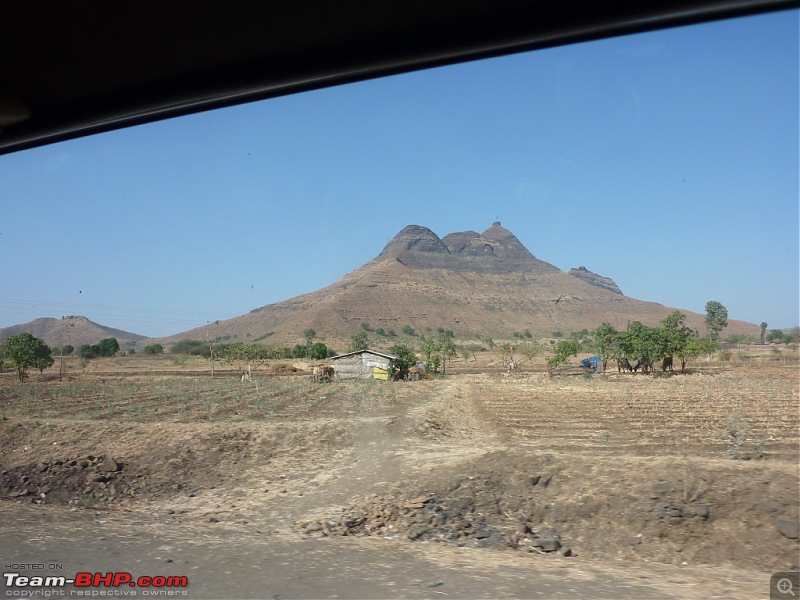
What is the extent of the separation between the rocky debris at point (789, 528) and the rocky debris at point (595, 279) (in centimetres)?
13043

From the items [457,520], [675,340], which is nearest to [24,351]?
[457,520]

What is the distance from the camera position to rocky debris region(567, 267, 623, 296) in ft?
448

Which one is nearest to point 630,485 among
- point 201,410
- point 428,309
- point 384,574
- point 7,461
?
point 384,574

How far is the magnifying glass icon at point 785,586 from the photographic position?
16.5 ft

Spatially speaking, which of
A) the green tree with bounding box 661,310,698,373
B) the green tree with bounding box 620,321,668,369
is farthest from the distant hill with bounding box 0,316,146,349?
the green tree with bounding box 661,310,698,373

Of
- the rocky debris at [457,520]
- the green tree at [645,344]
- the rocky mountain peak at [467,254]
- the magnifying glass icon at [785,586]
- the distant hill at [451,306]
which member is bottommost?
the rocky debris at [457,520]

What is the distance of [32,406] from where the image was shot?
23.1 m

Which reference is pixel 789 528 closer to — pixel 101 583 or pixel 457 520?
pixel 457 520

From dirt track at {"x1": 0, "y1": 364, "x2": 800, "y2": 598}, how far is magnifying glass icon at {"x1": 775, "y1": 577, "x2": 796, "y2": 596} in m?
0.13

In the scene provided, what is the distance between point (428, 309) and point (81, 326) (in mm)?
66007

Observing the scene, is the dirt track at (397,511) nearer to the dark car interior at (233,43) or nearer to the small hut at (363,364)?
the dark car interior at (233,43)

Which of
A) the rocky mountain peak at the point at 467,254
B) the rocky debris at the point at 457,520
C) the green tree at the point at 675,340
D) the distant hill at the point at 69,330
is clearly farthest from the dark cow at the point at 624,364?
the rocky mountain peak at the point at 467,254

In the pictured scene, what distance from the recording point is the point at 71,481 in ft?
33.7

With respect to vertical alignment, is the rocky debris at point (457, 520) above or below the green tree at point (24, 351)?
below
